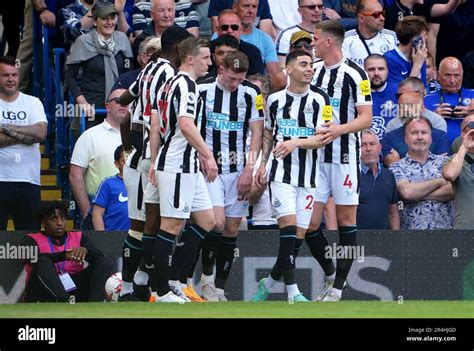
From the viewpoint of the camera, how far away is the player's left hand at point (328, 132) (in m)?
13.9

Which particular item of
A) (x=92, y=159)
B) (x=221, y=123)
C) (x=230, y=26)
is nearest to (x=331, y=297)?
(x=221, y=123)

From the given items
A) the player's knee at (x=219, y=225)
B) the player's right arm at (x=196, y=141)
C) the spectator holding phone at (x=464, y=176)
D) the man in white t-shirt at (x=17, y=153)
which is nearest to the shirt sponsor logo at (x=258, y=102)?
the player's knee at (x=219, y=225)

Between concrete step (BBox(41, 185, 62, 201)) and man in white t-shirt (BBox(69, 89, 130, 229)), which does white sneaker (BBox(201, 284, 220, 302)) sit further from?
concrete step (BBox(41, 185, 62, 201))

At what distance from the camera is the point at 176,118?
1338cm

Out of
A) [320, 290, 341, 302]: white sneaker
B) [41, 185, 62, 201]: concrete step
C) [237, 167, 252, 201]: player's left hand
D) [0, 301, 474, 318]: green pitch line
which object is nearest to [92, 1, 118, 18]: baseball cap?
[41, 185, 62, 201]: concrete step

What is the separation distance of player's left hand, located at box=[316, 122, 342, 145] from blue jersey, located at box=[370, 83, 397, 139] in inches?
117

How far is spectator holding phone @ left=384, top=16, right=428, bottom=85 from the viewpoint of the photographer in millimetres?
17734

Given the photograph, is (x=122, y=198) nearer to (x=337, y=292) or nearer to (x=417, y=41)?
(x=337, y=292)

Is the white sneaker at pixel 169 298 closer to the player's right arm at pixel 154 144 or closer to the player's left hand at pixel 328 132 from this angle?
the player's right arm at pixel 154 144

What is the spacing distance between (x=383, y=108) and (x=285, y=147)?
3.52 m

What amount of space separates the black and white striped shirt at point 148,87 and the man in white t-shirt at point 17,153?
7.38 ft

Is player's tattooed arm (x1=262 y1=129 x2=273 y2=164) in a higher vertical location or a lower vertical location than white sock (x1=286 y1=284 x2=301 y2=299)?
higher
